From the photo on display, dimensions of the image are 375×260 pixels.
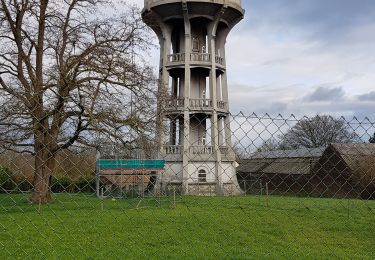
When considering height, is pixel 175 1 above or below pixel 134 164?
above

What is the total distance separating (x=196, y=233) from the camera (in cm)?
975

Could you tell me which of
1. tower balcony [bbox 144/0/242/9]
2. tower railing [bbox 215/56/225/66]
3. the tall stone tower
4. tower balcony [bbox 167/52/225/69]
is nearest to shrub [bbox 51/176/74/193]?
the tall stone tower

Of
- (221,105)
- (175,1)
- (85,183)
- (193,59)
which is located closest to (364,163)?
Result: (85,183)

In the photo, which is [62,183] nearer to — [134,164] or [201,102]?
[134,164]

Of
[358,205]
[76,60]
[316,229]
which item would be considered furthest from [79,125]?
[358,205]

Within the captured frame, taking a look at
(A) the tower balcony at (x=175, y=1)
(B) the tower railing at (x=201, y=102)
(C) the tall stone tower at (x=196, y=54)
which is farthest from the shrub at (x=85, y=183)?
(A) the tower balcony at (x=175, y=1)

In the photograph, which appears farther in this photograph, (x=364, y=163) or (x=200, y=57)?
(x=200, y=57)

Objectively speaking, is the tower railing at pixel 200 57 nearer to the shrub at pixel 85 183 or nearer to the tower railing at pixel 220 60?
the tower railing at pixel 220 60

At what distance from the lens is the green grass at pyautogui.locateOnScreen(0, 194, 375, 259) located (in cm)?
766

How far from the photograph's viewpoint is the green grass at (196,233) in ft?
25.1

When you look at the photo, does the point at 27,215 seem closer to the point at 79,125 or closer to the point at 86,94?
the point at 79,125

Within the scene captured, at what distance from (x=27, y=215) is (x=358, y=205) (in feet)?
37.1

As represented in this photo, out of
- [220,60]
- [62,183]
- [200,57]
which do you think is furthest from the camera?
[220,60]

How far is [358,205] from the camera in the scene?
15.7m
